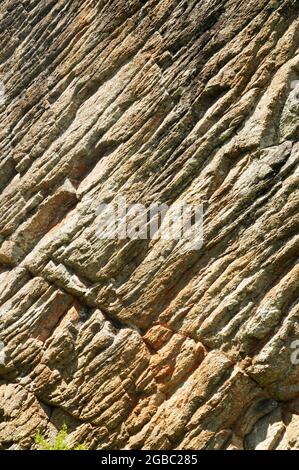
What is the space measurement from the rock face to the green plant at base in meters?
Answer: 0.37

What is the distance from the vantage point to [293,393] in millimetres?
17266

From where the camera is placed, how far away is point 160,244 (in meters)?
19.3

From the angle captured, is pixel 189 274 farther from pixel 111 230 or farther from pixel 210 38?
pixel 210 38

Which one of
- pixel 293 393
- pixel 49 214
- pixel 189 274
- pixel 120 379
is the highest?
pixel 49 214

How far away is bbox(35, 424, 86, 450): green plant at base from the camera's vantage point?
58.2 feet

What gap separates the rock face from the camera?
1770cm

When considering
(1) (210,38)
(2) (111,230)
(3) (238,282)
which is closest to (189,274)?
(3) (238,282)

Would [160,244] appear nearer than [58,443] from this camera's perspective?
No

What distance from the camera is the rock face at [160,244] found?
17703 mm

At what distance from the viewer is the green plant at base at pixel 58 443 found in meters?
17.8

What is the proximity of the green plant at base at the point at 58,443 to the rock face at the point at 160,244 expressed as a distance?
375 millimetres

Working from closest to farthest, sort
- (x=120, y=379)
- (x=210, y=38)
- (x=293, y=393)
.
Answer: (x=293, y=393), (x=120, y=379), (x=210, y=38)

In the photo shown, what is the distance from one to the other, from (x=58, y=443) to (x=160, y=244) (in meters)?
6.63

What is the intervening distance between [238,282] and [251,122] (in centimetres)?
499
